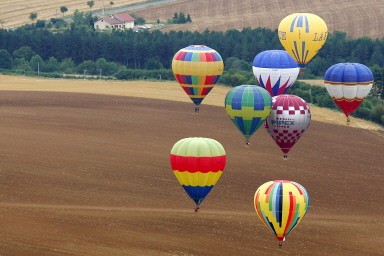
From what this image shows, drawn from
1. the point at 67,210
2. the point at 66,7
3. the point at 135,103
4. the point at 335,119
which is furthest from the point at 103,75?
the point at 67,210

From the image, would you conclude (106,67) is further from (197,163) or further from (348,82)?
(197,163)

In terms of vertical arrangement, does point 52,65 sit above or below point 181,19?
below

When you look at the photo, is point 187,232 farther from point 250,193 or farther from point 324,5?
point 324,5

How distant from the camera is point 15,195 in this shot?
65938 mm

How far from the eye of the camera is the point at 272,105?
6538cm

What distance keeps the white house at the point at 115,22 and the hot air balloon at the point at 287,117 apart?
6673 centimetres

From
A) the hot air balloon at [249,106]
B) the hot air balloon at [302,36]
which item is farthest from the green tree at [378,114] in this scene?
the hot air balloon at [249,106]

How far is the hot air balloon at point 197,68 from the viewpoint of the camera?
72188 millimetres

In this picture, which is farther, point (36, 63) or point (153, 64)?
point (36, 63)

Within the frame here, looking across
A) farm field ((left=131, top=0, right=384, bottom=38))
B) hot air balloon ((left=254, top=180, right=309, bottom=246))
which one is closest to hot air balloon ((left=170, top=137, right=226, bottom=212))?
hot air balloon ((left=254, top=180, right=309, bottom=246))

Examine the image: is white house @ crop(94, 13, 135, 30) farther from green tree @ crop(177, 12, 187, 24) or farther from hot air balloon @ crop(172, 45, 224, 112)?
hot air balloon @ crop(172, 45, 224, 112)

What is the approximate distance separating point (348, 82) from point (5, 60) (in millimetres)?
47779

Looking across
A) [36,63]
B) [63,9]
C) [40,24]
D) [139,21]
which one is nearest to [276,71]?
[36,63]

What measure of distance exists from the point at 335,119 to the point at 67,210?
31069 millimetres
